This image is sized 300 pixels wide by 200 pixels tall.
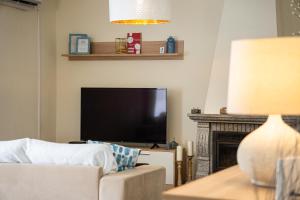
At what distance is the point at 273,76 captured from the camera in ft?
6.87

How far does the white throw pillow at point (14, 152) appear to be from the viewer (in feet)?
13.3

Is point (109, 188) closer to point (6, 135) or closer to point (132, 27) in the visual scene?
point (6, 135)

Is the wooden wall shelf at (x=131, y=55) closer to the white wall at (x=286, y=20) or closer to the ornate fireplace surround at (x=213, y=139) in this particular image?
the ornate fireplace surround at (x=213, y=139)

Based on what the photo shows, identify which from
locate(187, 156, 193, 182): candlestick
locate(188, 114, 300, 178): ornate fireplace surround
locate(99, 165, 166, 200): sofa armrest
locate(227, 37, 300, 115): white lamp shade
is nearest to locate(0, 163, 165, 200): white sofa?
locate(99, 165, 166, 200): sofa armrest

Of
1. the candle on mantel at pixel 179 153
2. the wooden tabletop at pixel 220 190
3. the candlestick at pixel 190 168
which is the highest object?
the wooden tabletop at pixel 220 190

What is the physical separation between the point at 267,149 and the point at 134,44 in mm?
5525

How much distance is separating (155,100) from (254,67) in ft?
17.1

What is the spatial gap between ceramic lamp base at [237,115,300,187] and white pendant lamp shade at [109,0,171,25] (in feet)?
7.33

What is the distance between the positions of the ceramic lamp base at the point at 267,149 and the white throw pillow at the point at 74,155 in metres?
1.74

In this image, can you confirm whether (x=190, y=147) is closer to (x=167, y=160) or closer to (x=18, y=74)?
(x=167, y=160)

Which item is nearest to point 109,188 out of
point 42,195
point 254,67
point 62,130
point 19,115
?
point 42,195

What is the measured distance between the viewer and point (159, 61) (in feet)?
24.5

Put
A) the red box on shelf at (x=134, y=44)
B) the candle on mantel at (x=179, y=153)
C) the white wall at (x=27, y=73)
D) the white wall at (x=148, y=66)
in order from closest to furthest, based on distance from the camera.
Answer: the candle on mantel at (x=179, y=153) < the white wall at (x=27, y=73) < the white wall at (x=148, y=66) < the red box on shelf at (x=134, y=44)

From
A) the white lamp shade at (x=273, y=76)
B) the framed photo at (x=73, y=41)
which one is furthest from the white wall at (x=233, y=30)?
the white lamp shade at (x=273, y=76)
